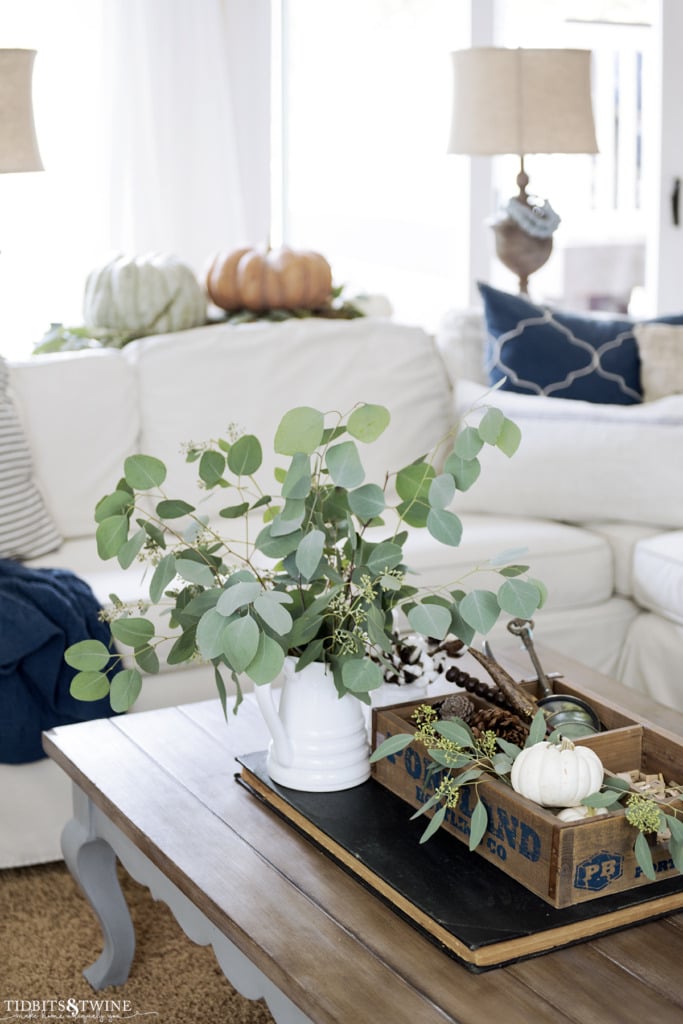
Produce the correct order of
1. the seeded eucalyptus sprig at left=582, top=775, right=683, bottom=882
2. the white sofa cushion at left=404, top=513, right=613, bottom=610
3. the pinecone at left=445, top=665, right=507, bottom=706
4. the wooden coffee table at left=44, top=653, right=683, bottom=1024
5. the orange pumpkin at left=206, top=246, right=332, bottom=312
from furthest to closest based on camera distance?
the orange pumpkin at left=206, top=246, right=332, bottom=312 < the white sofa cushion at left=404, top=513, right=613, bottom=610 < the pinecone at left=445, top=665, right=507, bottom=706 < the seeded eucalyptus sprig at left=582, top=775, right=683, bottom=882 < the wooden coffee table at left=44, top=653, right=683, bottom=1024

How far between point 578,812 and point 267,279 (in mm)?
2001

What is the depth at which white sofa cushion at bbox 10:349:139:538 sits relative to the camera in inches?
107

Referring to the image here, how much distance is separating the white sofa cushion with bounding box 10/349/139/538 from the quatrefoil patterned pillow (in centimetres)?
87

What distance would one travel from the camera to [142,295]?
2947mm

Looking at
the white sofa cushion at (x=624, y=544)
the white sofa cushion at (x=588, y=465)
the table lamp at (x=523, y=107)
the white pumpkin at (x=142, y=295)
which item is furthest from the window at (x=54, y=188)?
the white sofa cushion at (x=624, y=544)

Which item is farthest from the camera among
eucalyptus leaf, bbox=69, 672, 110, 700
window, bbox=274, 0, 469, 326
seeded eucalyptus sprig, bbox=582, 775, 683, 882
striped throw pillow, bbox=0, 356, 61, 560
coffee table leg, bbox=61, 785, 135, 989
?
window, bbox=274, 0, 469, 326

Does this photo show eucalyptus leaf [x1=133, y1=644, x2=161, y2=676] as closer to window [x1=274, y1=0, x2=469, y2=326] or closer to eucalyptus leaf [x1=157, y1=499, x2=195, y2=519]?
eucalyptus leaf [x1=157, y1=499, x2=195, y2=519]

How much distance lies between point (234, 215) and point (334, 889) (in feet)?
10.1

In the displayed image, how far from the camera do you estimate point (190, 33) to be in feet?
13.0

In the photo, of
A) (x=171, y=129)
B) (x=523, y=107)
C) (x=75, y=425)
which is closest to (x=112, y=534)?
(x=75, y=425)

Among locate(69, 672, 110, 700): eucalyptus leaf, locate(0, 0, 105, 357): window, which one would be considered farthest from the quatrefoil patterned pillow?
locate(69, 672, 110, 700): eucalyptus leaf

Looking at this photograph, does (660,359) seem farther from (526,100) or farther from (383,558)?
(383,558)

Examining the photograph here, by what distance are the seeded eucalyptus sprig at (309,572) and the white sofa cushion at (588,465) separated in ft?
4.31

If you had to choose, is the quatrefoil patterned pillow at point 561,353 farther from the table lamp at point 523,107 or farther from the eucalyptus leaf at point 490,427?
the eucalyptus leaf at point 490,427
